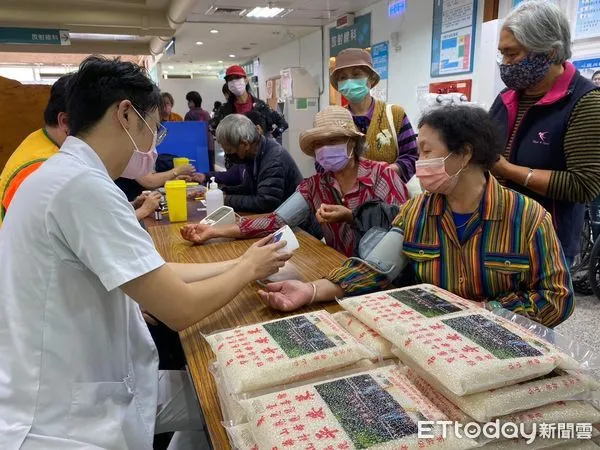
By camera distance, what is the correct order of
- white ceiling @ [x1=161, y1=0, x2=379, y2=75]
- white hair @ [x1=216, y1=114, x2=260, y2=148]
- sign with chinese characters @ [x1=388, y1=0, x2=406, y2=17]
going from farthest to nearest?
white ceiling @ [x1=161, y1=0, x2=379, y2=75]
sign with chinese characters @ [x1=388, y1=0, x2=406, y2=17]
white hair @ [x1=216, y1=114, x2=260, y2=148]

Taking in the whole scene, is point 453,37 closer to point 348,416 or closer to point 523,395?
point 523,395

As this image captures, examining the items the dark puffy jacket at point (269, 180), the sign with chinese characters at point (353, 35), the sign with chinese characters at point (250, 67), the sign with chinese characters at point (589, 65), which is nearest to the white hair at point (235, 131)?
the dark puffy jacket at point (269, 180)

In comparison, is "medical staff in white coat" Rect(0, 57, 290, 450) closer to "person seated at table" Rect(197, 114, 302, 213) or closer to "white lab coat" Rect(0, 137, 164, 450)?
"white lab coat" Rect(0, 137, 164, 450)

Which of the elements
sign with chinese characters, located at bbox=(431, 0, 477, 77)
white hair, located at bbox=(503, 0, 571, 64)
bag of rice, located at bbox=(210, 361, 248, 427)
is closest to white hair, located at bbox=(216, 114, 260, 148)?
white hair, located at bbox=(503, 0, 571, 64)

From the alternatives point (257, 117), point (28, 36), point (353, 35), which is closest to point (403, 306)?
point (257, 117)

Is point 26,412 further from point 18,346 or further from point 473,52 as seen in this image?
point 473,52

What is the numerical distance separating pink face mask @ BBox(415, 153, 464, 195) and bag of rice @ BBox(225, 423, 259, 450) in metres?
0.86

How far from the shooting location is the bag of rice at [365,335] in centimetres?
88

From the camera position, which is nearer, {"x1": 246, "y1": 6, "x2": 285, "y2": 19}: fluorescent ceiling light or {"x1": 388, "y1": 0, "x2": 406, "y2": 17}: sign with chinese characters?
{"x1": 388, "y1": 0, "x2": 406, "y2": 17}: sign with chinese characters

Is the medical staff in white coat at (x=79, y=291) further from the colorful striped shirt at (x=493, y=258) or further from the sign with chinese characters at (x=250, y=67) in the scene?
the sign with chinese characters at (x=250, y=67)

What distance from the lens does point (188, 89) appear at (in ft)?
39.0

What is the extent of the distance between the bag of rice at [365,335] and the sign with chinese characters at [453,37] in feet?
12.4

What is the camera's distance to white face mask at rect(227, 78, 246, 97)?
14.0ft

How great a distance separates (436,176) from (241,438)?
890 millimetres
